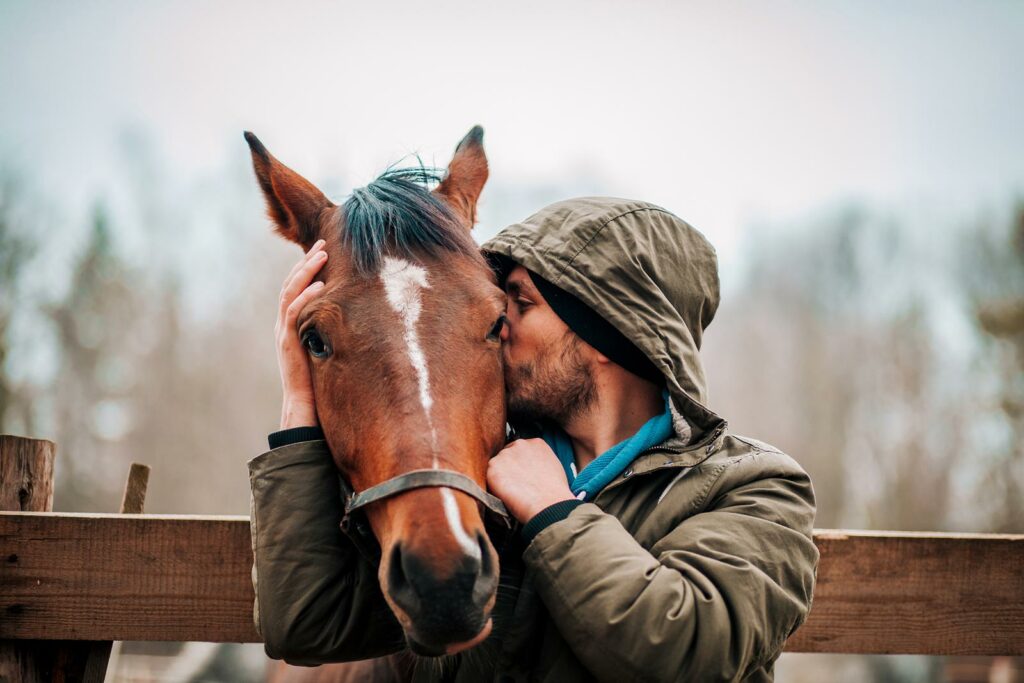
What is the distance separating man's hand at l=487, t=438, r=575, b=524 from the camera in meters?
1.92

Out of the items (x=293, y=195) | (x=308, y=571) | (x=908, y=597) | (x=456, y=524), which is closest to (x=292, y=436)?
(x=308, y=571)

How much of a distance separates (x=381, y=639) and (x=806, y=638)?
4.53 ft

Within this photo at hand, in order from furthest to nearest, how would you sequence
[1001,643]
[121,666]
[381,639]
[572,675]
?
[121,666], [1001,643], [381,639], [572,675]

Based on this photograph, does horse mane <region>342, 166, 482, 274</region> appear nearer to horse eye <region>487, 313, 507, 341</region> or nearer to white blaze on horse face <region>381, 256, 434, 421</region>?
white blaze on horse face <region>381, 256, 434, 421</region>

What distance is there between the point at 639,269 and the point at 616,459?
55 cm

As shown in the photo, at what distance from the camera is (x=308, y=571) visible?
1985mm

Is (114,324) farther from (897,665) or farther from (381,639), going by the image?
(381,639)

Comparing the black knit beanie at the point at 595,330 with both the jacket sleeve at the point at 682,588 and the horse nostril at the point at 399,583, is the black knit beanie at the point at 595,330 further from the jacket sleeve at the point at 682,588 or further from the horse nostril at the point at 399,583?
the horse nostril at the point at 399,583

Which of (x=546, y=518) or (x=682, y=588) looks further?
(x=546, y=518)

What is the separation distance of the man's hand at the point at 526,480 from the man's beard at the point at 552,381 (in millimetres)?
207

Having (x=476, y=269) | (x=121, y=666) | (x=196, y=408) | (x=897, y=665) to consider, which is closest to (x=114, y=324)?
(x=196, y=408)

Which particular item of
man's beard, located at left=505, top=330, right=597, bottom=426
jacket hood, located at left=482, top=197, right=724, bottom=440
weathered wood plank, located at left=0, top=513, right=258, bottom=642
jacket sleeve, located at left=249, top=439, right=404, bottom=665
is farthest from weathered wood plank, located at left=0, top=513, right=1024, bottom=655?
man's beard, located at left=505, top=330, right=597, bottom=426

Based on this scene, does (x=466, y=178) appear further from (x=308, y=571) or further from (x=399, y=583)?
(x=399, y=583)

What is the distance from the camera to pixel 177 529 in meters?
2.37
